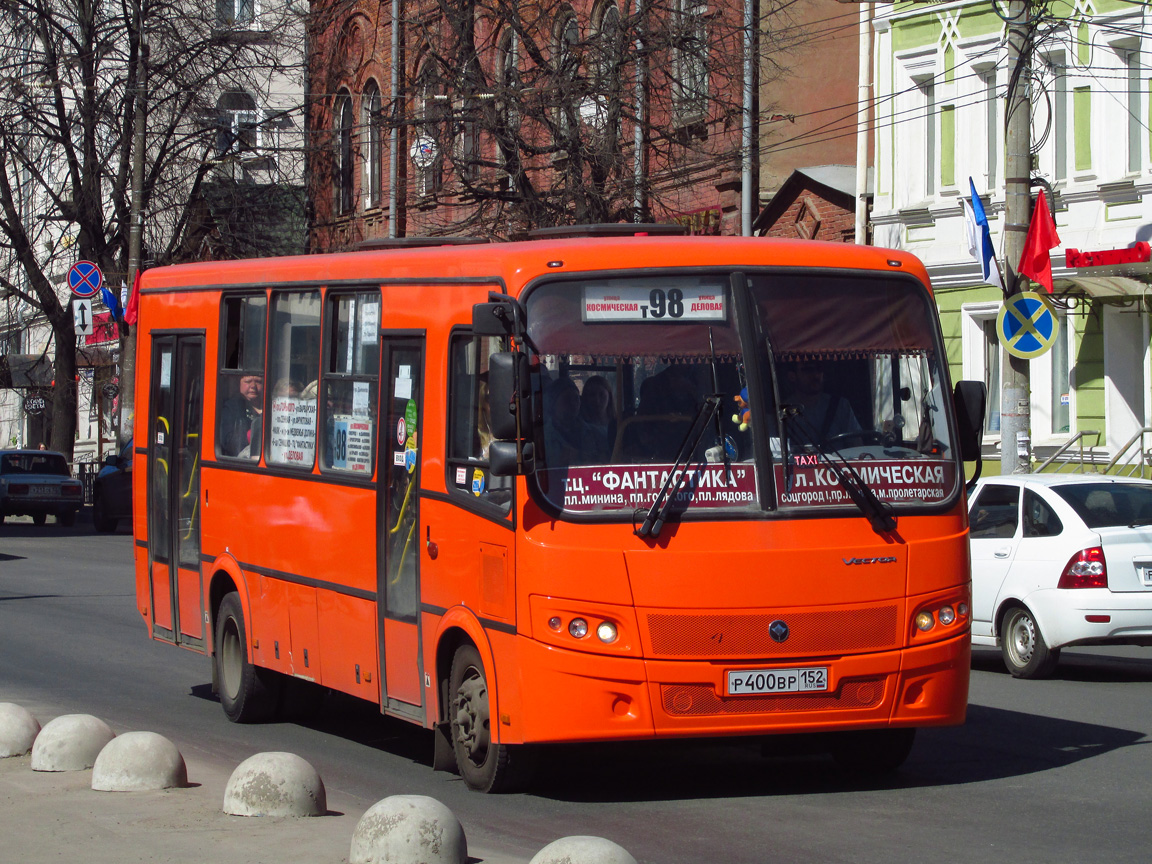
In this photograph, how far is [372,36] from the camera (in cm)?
4288

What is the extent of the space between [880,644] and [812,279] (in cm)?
179

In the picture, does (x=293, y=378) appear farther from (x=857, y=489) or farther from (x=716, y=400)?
(x=857, y=489)

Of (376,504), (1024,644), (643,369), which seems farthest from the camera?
(1024,644)

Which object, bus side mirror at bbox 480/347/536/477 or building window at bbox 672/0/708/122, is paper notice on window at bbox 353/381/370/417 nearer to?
bus side mirror at bbox 480/347/536/477

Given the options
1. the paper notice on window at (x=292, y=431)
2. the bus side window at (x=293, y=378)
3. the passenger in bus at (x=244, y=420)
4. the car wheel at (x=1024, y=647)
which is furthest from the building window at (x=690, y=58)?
the paper notice on window at (x=292, y=431)

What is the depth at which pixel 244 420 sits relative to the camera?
11.2 metres

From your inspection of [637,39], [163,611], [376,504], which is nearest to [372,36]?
[637,39]

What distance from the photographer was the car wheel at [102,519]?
35.3 meters

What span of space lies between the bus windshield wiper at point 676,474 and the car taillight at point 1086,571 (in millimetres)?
6122

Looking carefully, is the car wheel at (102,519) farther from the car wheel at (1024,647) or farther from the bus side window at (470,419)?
the bus side window at (470,419)

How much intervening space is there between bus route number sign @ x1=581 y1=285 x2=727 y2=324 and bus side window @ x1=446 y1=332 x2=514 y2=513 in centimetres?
53

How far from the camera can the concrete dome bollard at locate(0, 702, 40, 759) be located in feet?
29.5

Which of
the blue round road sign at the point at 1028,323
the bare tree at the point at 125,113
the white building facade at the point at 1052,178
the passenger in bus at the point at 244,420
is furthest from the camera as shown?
the bare tree at the point at 125,113

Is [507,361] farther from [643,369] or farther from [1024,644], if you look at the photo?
[1024,644]
